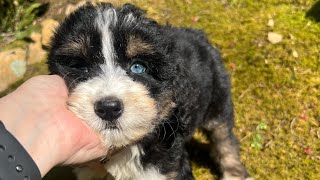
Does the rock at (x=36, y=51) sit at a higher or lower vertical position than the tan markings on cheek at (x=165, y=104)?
lower

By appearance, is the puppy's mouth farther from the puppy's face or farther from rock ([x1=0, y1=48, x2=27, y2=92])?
rock ([x1=0, y1=48, x2=27, y2=92])

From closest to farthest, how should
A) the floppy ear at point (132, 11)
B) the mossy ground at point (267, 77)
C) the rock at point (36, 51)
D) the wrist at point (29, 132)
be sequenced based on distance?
1. the wrist at point (29, 132)
2. the floppy ear at point (132, 11)
3. the mossy ground at point (267, 77)
4. the rock at point (36, 51)

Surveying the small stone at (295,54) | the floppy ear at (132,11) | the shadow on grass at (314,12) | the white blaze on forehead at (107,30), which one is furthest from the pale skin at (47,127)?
the shadow on grass at (314,12)

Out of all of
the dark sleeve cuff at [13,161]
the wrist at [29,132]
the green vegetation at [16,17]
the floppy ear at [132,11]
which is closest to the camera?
the dark sleeve cuff at [13,161]

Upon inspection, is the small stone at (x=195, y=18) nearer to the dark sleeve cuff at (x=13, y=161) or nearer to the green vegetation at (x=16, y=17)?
the green vegetation at (x=16, y=17)

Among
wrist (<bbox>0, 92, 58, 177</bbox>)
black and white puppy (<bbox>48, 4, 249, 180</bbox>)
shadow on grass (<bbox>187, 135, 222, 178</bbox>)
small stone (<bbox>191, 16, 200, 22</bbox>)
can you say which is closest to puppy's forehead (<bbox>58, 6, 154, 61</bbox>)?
black and white puppy (<bbox>48, 4, 249, 180</bbox>)

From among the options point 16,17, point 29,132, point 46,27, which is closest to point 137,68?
point 29,132

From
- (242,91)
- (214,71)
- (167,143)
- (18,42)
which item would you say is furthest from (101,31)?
(18,42)

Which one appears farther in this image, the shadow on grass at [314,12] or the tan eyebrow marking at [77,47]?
the shadow on grass at [314,12]
